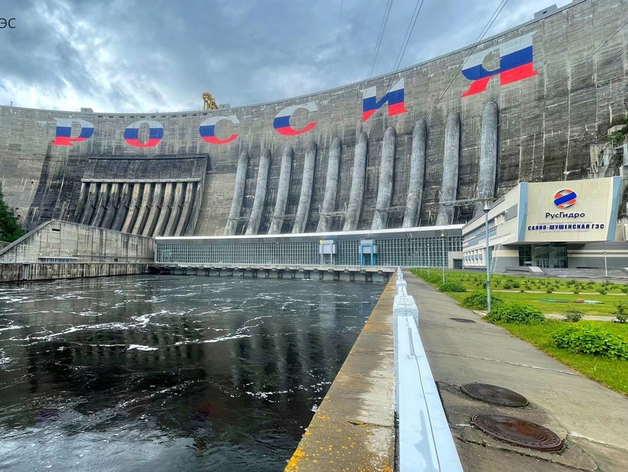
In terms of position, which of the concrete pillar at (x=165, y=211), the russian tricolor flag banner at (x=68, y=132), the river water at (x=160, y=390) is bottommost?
the river water at (x=160, y=390)

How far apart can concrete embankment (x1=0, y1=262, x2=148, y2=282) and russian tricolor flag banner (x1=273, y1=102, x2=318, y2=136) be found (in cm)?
4050

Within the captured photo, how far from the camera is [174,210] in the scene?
74875 mm

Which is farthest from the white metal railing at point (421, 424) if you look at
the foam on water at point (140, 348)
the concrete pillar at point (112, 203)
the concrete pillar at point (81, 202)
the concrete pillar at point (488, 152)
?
the concrete pillar at point (81, 202)

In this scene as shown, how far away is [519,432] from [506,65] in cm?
6468

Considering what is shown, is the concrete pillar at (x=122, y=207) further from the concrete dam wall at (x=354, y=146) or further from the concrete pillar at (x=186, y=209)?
the concrete pillar at (x=186, y=209)

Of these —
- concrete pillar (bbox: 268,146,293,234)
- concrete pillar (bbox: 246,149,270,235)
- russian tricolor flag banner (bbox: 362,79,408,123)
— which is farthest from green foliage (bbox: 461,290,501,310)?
concrete pillar (bbox: 246,149,270,235)

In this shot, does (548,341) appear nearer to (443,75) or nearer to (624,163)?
(624,163)

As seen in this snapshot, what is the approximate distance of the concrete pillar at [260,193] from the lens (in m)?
67.9

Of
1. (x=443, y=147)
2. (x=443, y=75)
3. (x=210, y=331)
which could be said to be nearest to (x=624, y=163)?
(x=443, y=147)

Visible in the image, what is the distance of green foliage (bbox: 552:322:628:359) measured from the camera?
21.8 feet

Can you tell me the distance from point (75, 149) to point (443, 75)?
259 feet

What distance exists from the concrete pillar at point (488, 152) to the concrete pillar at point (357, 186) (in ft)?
61.2

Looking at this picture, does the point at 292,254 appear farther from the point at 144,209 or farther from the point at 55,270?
the point at 144,209

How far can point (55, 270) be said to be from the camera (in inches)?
1577
